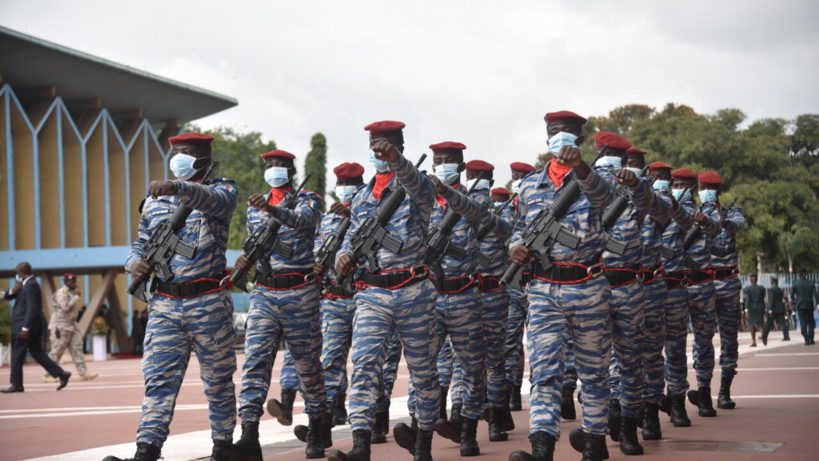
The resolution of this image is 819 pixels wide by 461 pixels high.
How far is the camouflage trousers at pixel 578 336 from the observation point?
21.9ft

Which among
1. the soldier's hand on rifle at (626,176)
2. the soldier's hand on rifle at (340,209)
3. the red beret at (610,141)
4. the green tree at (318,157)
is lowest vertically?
→ the soldier's hand on rifle at (626,176)

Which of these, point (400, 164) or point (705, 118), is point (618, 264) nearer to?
point (400, 164)

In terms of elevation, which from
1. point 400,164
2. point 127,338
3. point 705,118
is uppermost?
point 705,118

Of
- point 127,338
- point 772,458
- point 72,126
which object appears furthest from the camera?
point 72,126

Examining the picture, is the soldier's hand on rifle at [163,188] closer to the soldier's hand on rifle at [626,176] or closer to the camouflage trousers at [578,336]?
the camouflage trousers at [578,336]

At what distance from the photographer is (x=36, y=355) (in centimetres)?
1647

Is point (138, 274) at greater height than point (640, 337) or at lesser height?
greater

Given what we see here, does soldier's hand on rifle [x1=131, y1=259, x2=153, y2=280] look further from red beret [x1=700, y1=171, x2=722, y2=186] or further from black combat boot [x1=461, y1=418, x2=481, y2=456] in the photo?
red beret [x1=700, y1=171, x2=722, y2=186]

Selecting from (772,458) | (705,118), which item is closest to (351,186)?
(772,458)

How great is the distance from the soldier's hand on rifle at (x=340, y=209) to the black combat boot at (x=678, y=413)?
343 cm

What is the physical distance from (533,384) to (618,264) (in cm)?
168

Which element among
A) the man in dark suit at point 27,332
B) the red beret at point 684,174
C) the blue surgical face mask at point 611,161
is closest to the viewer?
the blue surgical face mask at point 611,161

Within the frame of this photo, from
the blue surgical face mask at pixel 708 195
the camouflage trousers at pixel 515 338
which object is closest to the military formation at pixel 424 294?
the blue surgical face mask at pixel 708 195

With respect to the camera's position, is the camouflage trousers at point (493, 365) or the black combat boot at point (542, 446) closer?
the black combat boot at point (542, 446)
